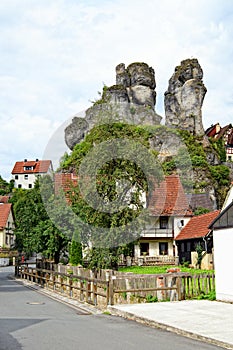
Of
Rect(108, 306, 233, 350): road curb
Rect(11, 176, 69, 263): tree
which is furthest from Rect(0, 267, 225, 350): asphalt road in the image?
Rect(11, 176, 69, 263): tree

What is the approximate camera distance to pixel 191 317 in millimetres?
12047

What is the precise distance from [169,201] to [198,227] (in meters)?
9.13

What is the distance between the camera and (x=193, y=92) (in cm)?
9312

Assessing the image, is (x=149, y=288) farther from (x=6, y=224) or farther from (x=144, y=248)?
(x=6, y=224)

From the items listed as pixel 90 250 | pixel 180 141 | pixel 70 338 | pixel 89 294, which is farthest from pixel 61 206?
pixel 180 141

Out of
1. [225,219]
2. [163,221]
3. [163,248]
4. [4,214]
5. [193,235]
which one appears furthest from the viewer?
[4,214]

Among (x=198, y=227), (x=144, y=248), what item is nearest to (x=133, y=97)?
(x=144, y=248)

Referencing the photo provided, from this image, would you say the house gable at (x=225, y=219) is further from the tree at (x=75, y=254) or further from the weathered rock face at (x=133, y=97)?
the weathered rock face at (x=133, y=97)

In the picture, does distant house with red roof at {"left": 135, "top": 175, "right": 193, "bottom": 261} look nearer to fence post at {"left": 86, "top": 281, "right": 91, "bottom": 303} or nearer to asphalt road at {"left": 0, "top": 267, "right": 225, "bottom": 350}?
fence post at {"left": 86, "top": 281, "right": 91, "bottom": 303}

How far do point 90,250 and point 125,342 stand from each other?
603 inches

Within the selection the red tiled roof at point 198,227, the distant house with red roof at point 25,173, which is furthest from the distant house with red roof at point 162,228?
the distant house with red roof at point 25,173

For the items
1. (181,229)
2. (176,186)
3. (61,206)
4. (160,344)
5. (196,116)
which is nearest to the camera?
(160,344)

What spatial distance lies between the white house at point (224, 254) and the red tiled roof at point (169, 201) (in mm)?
30072

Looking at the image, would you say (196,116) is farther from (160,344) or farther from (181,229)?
(160,344)
